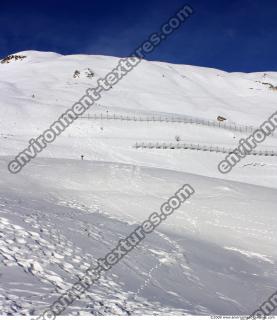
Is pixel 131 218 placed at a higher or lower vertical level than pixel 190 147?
lower

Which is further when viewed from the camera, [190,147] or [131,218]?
[190,147]

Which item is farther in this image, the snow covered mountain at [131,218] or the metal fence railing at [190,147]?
the metal fence railing at [190,147]

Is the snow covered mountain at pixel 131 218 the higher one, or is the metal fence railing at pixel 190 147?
the metal fence railing at pixel 190 147

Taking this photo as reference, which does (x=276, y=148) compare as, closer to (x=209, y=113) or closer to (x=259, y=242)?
(x=209, y=113)

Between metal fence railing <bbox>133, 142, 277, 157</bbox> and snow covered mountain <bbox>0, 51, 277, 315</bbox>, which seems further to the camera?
metal fence railing <bbox>133, 142, 277, 157</bbox>

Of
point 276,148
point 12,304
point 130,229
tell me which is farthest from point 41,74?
point 12,304

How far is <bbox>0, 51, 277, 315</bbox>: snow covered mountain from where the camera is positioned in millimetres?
7969

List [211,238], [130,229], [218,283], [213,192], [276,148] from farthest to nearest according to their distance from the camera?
[276,148] < [213,192] < [211,238] < [130,229] < [218,283]

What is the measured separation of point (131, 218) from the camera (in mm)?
15156

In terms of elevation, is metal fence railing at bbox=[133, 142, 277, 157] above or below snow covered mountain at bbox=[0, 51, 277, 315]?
above

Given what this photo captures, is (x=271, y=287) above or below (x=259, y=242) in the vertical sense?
below

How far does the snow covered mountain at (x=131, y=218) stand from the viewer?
7969 mm

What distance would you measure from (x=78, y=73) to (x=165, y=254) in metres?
59.5

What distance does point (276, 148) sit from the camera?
38.7 m
